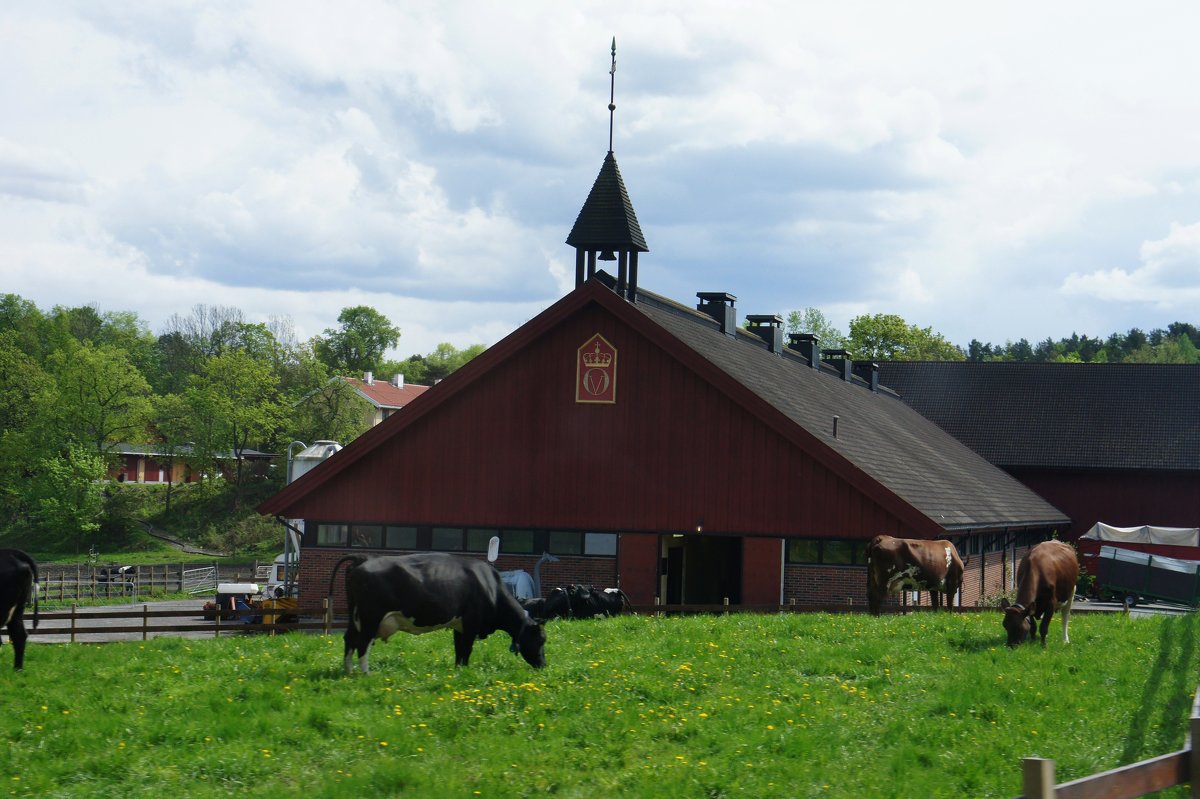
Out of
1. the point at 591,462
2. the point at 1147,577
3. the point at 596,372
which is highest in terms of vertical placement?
the point at 596,372

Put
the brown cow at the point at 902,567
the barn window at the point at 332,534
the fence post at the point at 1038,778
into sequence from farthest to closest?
the barn window at the point at 332,534
the brown cow at the point at 902,567
the fence post at the point at 1038,778

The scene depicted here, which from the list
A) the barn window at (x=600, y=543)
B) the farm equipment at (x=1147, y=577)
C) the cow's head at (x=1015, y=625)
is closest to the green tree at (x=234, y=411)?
the barn window at (x=600, y=543)

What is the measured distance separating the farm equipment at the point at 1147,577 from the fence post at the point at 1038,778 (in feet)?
102

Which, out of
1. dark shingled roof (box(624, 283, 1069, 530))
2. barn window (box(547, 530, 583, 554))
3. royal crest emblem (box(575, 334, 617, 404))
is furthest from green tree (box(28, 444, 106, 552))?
royal crest emblem (box(575, 334, 617, 404))

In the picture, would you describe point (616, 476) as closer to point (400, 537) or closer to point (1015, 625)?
point (400, 537)

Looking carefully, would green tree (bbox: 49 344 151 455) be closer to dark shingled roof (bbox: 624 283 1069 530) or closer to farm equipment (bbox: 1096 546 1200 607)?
dark shingled roof (bbox: 624 283 1069 530)

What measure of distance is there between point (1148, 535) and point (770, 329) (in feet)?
49.3

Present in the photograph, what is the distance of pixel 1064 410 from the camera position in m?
57.3

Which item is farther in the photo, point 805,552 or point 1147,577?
point 1147,577

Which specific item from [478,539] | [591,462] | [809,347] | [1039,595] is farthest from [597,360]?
[809,347]

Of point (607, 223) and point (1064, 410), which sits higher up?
point (607, 223)

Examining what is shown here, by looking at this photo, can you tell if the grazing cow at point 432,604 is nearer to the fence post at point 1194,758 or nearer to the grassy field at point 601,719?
the grassy field at point 601,719

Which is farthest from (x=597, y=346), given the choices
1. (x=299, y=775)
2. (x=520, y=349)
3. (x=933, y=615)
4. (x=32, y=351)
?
(x=32, y=351)

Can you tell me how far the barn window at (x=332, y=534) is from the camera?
107ft
